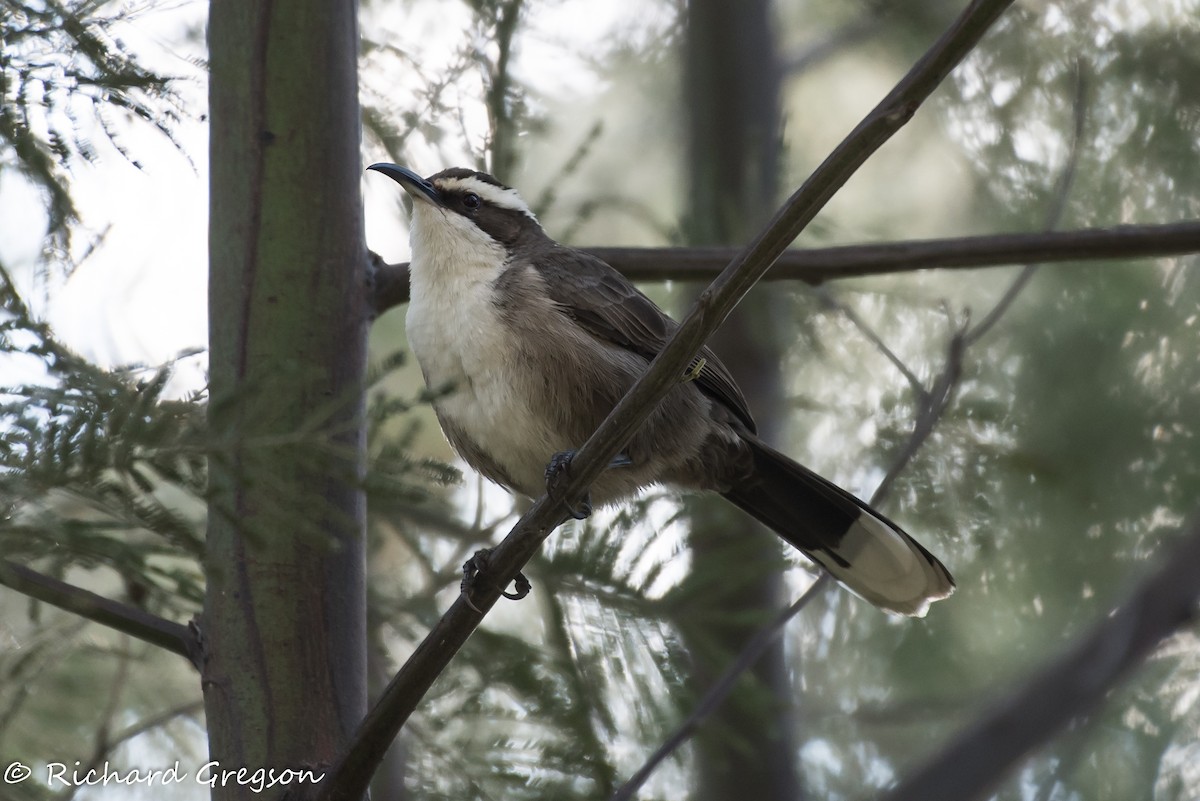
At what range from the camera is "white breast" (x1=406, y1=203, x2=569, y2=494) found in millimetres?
4137

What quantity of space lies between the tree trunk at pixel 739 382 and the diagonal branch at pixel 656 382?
1643mm

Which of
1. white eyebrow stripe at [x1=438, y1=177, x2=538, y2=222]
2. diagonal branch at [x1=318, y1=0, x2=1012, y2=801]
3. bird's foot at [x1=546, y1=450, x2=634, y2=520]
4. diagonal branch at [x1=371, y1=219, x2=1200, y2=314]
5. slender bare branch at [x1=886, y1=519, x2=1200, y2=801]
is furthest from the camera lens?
white eyebrow stripe at [x1=438, y1=177, x2=538, y2=222]

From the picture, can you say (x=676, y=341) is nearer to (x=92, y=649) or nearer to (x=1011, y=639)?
(x=92, y=649)

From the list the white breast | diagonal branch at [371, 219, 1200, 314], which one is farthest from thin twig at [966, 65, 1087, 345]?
the white breast

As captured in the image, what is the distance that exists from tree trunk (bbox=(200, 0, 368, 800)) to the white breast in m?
0.51

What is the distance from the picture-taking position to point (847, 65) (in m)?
8.59

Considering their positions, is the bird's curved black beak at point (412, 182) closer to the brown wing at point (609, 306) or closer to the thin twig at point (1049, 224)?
the brown wing at point (609, 306)

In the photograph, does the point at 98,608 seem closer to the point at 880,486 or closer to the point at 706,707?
the point at 706,707

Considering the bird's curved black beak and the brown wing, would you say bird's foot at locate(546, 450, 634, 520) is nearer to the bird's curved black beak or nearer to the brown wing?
the brown wing

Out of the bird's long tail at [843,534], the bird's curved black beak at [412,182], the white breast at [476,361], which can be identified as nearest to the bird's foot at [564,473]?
the white breast at [476,361]

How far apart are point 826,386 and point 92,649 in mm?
3879

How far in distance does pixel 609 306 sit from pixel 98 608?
2.09 m

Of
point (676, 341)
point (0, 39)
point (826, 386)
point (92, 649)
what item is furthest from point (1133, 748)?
point (0, 39)

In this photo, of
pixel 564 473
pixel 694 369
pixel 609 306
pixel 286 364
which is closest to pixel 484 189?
pixel 609 306
